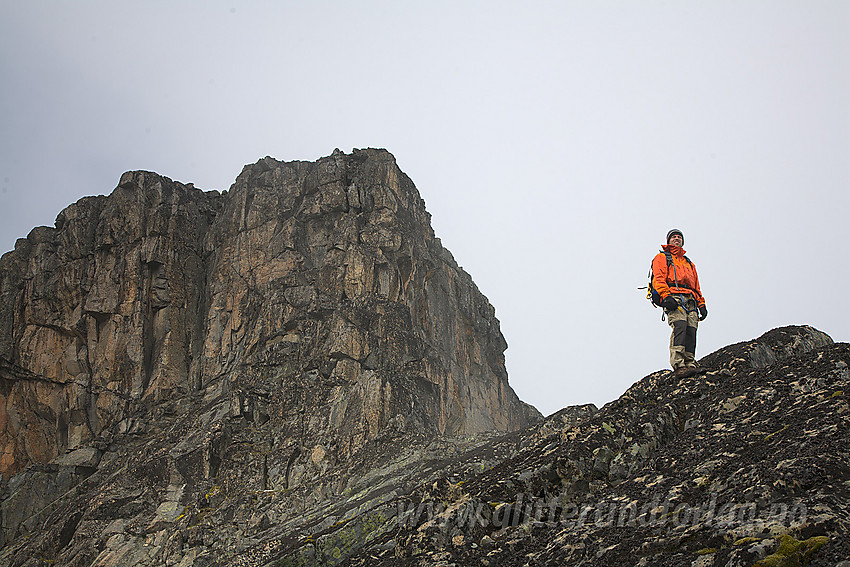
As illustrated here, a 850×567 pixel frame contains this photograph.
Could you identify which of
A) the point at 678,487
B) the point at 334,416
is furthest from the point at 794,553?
the point at 334,416

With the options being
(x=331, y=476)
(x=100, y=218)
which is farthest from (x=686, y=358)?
(x=100, y=218)

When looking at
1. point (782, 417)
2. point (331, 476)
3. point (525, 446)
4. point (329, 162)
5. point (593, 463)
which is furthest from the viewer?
point (329, 162)

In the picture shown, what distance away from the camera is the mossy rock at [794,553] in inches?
364

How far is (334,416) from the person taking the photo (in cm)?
4219

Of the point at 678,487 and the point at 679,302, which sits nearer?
the point at 678,487

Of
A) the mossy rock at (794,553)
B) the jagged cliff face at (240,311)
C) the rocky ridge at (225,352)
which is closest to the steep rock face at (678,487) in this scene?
the mossy rock at (794,553)

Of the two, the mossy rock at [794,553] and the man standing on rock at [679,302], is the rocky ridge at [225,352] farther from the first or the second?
the mossy rock at [794,553]

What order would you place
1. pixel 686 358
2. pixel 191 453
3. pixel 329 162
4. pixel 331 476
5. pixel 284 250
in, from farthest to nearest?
pixel 329 162 < pixel 284 250 < pixel 191 453 < pixel 331 476 < pixel 686 358

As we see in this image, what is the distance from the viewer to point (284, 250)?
54844 mm

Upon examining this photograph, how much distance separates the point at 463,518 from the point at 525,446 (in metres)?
16.0

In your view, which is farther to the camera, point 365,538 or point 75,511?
point 75,511

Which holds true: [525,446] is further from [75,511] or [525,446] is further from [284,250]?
[284,250]

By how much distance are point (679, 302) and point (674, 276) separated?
3.02 ft

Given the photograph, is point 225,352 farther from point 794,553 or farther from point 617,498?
point 794,553
